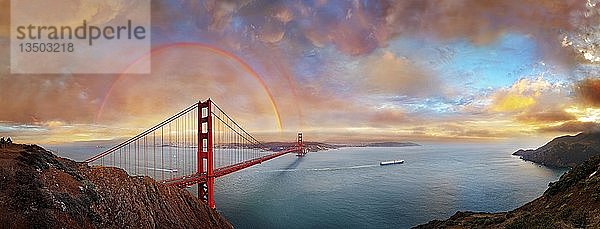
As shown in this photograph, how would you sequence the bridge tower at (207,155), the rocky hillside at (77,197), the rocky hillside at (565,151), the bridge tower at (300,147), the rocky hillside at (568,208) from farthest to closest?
the bridge tower at (300,147), the rocky hillside at (565,151), the bridge tower at (207,155), the rocky hillside at (568,208), the rocky hillside at (77,197)

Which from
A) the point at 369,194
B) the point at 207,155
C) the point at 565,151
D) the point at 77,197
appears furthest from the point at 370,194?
the point at 565,151

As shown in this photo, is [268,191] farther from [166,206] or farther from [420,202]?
[166,206]

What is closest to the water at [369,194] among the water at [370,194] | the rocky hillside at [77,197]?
the water at [370,194]

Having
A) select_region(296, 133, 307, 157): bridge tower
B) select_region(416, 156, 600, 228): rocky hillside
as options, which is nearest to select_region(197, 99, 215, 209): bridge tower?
select_region(416, 156, 600, 228): rocky hillside

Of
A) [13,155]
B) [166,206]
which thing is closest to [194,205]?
[166,206]

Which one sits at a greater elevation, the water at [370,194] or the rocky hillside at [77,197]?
the rocky hillside at [77,197]

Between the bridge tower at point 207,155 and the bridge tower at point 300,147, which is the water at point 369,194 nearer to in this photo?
the bridge tower at point 207,155
